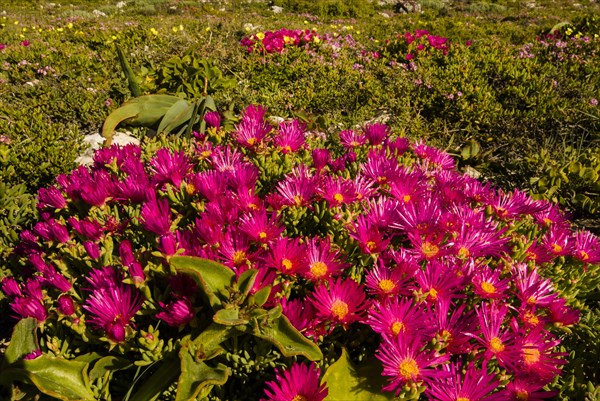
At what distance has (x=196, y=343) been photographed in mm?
1243

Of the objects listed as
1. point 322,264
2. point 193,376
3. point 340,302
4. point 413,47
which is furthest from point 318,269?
point 413,47

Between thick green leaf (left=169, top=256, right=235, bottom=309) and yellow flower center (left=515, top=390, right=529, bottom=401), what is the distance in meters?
0.86

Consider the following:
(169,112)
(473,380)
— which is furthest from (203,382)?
(169,112)

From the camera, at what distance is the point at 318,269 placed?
1.36 metres

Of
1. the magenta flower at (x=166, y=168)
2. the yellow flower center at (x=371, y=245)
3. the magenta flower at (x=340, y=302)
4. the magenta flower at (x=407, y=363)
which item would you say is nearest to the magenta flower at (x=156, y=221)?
the magenta flower at (x=166, y=168)

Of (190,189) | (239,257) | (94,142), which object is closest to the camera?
(239,257)

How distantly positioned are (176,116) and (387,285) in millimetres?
2408

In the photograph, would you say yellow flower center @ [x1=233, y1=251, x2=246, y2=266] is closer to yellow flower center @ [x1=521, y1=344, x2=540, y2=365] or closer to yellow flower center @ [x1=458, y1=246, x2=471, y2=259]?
yellow flower center @ [x1=458, y1=246, x2=471, y2=259]

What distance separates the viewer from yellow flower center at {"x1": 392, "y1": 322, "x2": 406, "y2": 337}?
3.88 feet

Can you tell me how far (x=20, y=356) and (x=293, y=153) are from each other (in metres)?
1.39

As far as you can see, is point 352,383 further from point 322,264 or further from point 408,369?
point 322,264

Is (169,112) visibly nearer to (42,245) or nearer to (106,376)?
→ (42,245)

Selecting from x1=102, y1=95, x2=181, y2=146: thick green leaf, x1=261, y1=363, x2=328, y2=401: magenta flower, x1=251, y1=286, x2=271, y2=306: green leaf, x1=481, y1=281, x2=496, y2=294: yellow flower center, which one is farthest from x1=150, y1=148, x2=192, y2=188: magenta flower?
x1=102, y1=95, x2=181, y2=146: thick green leaf

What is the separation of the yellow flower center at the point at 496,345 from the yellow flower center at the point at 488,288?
0.15m
